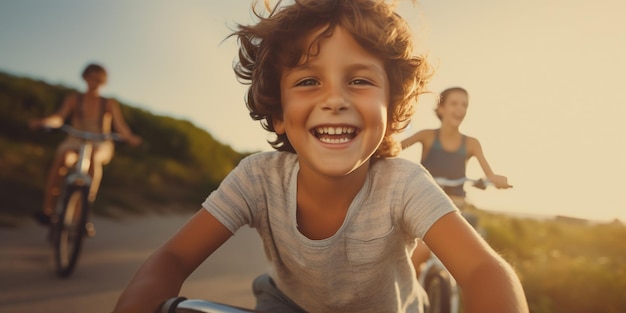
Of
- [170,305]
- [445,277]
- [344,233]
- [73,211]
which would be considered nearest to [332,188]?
[344,233]

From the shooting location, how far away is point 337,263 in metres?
1.92

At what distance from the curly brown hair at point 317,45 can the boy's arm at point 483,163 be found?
81 centimetres

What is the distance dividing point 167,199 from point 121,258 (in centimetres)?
627

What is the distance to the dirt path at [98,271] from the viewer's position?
4.13 m

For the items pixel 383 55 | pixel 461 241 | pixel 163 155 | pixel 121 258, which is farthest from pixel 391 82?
pixel 163 155

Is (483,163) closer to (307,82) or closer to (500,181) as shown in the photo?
(500,181)

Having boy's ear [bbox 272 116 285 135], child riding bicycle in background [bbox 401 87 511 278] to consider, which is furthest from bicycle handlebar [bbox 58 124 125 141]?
boy's ear [bbox 272 116 285 135]

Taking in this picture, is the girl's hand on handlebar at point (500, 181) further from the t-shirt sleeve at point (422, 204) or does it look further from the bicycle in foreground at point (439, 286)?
the t-shirt sleeve at point (422, 204)

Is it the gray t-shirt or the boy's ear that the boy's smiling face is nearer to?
the gray t-shirt

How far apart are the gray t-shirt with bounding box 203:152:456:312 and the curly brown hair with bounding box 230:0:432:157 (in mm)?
258

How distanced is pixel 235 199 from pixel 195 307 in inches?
33.7

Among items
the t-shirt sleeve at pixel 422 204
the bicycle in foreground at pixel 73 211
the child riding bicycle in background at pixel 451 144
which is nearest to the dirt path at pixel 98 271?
the bicycle in foreground at pixel 73 211

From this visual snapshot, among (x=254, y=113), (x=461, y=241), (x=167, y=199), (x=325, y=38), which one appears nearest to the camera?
(x=461, y=241)

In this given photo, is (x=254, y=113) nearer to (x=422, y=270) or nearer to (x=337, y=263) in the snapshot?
(x=337, y=263)
